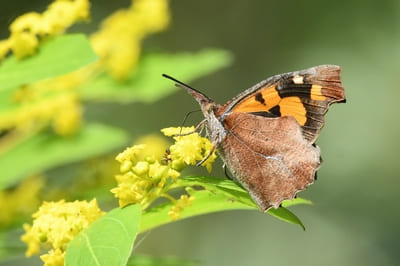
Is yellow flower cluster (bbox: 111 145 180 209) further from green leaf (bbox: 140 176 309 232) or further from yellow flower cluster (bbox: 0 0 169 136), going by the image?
yellow flower cluster (bbox: 0 0 169 136)

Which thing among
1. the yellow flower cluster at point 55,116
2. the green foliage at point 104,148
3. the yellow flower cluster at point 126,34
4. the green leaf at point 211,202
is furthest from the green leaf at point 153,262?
the yellow flower cluster at point 126,34

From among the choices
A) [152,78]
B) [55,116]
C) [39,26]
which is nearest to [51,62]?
[39,26]

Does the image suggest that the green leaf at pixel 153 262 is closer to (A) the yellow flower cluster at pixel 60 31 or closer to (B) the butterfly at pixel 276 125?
(B) the butterfly at pixel 276 125

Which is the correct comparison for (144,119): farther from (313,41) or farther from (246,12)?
(313,41)

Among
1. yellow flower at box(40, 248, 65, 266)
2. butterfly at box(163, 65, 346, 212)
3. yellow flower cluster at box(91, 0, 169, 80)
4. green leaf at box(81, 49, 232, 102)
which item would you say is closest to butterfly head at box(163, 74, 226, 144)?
butterfly at box(163, 65, 346, 212)

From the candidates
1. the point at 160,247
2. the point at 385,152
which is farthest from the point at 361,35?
the point at 160,247
